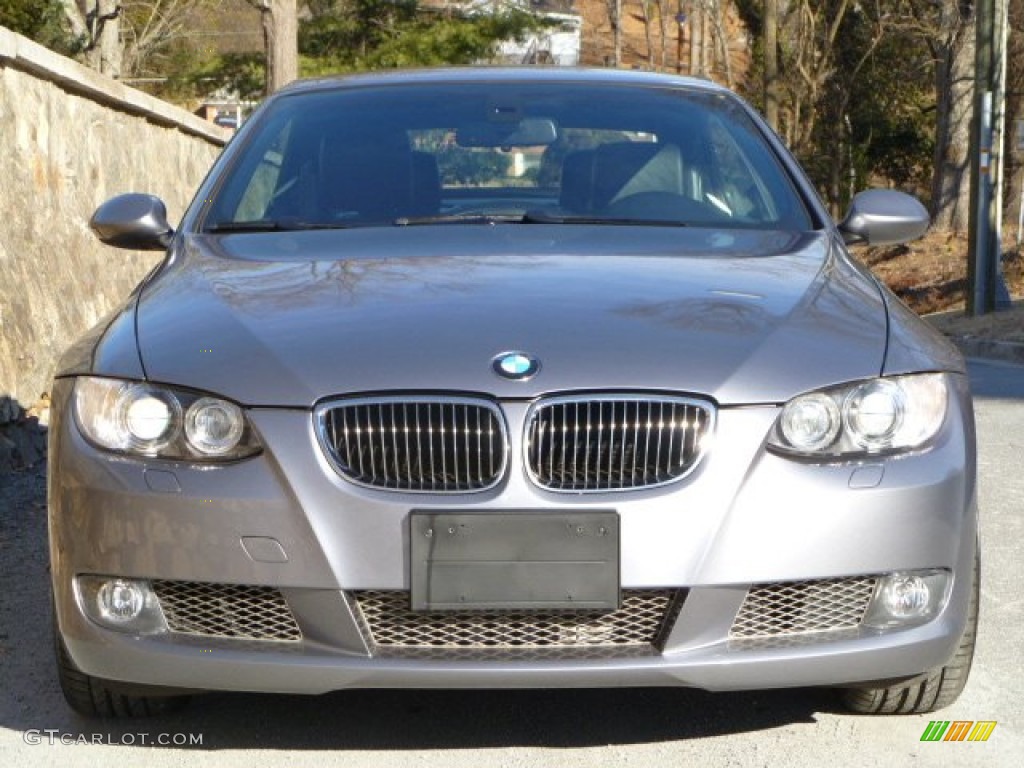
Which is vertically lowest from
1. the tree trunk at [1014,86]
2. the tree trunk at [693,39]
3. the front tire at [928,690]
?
the tree trunk at [693,39]

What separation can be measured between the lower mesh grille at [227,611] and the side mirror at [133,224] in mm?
1585

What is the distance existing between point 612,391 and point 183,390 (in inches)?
33.3

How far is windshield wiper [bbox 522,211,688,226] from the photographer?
4.88m

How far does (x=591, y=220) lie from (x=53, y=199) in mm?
5876

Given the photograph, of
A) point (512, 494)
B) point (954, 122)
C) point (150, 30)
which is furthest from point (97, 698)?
point (150, 30)

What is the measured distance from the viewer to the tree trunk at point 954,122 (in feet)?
97.4

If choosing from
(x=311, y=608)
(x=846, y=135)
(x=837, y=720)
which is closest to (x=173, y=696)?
(x=311, y=608)

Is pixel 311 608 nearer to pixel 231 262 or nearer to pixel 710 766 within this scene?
pixel 710 766

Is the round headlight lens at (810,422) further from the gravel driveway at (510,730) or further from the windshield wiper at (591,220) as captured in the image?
the windshield wiper at (591,220)

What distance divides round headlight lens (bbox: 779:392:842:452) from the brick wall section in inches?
194

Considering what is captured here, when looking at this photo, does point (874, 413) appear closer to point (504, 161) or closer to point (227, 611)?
point (227, 611)

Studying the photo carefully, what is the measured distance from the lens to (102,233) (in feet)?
16.9

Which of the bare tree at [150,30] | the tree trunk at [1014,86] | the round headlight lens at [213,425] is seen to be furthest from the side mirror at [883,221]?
the bare tree at [150,30]

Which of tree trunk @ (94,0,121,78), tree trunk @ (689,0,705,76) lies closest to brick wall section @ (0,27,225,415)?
tree trunk @ (94,0,121,78)
